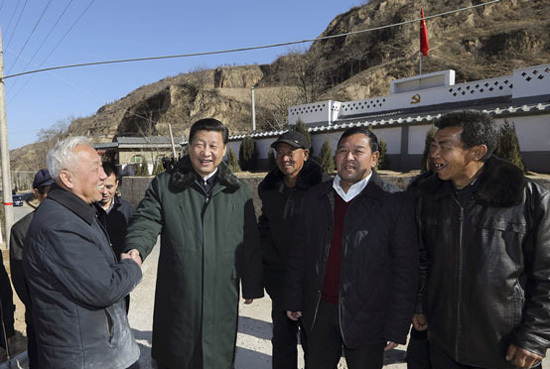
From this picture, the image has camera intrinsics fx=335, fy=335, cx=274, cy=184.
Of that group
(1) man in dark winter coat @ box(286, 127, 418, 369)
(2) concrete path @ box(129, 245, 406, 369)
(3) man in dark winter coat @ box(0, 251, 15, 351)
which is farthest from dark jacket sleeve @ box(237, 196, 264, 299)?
(3) man in dark winter coat @ box(0, 251, 15, 351)

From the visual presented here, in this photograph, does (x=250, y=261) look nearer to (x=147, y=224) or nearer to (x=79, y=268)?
(x=147, y=224)

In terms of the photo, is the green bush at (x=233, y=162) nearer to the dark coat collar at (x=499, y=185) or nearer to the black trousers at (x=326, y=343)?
the black trousers at (x=326, y=343)

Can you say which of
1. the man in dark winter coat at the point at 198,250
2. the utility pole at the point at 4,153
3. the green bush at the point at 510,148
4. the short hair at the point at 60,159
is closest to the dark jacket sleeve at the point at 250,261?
the man in dark winter coat at the point at 198,250

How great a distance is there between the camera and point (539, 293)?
182 centimetres

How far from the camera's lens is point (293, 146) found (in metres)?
3.00

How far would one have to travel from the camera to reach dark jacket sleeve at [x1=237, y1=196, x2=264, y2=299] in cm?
250

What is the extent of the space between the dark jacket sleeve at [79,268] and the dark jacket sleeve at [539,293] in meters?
2.21

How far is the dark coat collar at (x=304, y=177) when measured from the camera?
3014mm

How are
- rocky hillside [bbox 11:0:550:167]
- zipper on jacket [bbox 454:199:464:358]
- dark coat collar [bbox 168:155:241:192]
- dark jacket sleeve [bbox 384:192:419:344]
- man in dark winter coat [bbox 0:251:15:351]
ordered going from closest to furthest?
zipper on jacket [bbox 454:199:464:358], dark jacket sleeve [bbox 384:192:419:344], dark coat collar [bbox 168:155:241:192], man in dark winter coat [bbox 0:251:15:351], rocky hillside [bbox 11:0:550:167]

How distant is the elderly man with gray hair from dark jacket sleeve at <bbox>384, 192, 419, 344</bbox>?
1584mm

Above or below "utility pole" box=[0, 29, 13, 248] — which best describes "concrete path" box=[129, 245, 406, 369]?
below

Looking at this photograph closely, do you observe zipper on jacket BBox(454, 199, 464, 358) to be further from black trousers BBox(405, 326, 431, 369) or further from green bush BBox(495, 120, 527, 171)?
green bush BBox(495, 120, 527, 171)

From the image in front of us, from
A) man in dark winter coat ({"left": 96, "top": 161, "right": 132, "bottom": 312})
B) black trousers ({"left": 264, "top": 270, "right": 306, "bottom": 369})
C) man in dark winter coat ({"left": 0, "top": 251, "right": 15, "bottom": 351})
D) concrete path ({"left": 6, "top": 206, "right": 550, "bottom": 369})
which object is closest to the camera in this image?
man in dark winter coat ({"left": 0, "top": 251, "right": 15, "bottom": 351})

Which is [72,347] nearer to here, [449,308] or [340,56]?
[449,308]
